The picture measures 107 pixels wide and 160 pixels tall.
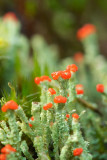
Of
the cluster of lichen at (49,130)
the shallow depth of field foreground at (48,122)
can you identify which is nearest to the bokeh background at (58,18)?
the shallow depth of field foreground at (48,122)

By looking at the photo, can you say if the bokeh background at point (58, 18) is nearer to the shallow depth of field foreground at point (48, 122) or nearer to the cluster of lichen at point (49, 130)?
the shallow depth of field foreground at point (48, 122)

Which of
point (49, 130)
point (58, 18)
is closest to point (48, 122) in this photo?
point (49, 130)

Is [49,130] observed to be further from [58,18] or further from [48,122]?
[58,18]

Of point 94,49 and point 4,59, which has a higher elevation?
point 94,49

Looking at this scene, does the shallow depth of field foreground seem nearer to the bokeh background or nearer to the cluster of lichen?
the cluster of lichen

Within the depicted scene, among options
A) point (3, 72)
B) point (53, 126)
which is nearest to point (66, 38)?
point (3, 72)

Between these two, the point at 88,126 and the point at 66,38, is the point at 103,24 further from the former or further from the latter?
the point at 88,126

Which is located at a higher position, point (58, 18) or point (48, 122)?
point (58, 18)

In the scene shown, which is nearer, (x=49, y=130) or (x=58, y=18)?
(x=49, y=130)
